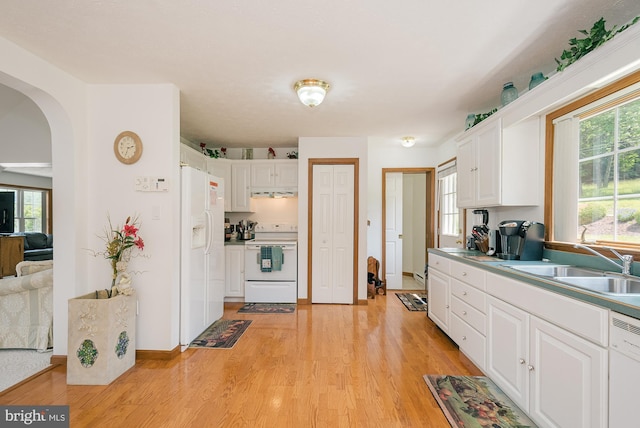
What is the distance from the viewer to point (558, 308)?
1494 mm

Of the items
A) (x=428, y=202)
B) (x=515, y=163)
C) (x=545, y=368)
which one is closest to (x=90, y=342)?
(x=545, y=368)

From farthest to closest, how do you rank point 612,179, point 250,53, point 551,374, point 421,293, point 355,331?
point 421,293
point 355,331
point 250,53
point 612,179
point 551,374

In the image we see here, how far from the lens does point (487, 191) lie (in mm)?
2705

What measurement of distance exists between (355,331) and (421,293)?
2.11 metres

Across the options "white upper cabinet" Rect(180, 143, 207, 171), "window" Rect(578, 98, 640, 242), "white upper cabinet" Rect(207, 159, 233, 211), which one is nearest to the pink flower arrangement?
"white upper cabinet" Rect(180, 143, 207, 171)

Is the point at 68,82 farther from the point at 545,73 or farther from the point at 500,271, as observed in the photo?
the point at 545,73

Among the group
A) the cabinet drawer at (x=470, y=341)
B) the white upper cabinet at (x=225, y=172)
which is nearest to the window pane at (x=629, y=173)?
the cabinet drawer at (x=470, y=341)

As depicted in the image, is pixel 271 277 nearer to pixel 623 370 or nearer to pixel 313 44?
pixel 313 44

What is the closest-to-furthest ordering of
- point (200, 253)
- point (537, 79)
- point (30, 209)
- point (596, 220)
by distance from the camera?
point (596, 220) → point (537, 79) → point (200, 253) → point (30, 209)

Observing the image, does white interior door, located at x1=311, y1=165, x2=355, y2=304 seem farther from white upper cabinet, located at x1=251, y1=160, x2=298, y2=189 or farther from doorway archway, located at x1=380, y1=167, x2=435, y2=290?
doorway archway, located at x1=380, y1=167, x2=435, y2=290

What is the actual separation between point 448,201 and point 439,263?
5.86 feet

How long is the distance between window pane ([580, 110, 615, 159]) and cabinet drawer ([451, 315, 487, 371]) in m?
1.59

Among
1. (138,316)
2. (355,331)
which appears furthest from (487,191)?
(138,316)

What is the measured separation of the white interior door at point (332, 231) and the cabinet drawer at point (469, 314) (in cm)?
174
